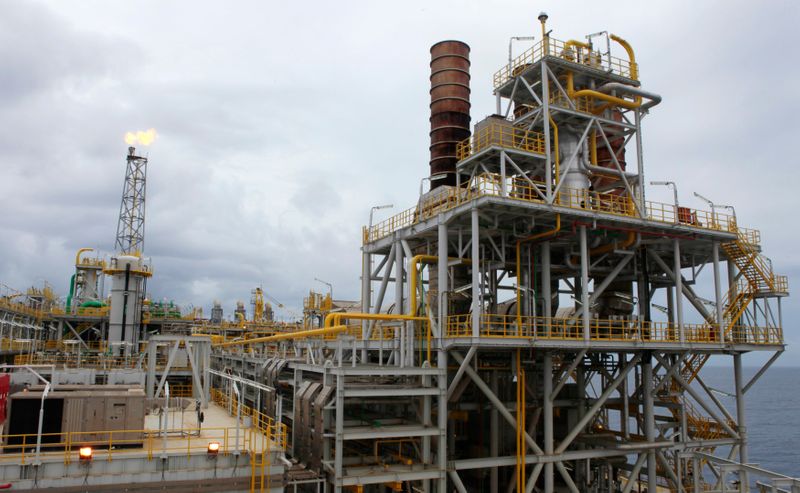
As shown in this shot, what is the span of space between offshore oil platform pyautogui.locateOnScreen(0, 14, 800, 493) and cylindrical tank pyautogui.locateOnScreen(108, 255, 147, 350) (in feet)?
44.9

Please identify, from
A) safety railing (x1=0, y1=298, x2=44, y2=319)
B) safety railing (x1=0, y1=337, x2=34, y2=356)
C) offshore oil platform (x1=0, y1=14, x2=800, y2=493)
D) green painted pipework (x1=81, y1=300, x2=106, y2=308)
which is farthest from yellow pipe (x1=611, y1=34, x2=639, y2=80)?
green painted pipework (x1=81, y1=300, x2=106, y2=308)

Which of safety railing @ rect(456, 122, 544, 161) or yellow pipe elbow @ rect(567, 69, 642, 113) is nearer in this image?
safety railing @ rect(456, 122, 544, 161)

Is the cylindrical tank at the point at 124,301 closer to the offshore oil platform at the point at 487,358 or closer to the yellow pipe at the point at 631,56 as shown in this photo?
the offshore oil platform at the point at 487,358

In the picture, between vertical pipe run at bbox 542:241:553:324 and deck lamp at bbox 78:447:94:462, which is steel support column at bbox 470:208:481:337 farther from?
deck lamp at bbox 78:447:94:462

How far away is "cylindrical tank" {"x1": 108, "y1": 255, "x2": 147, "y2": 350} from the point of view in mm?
52875

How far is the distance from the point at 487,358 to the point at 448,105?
13763mm

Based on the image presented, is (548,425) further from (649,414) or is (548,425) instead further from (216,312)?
(216,312)

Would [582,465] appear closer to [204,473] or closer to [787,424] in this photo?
[204,473]

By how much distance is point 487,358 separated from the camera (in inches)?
1204

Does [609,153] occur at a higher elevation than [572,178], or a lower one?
higher

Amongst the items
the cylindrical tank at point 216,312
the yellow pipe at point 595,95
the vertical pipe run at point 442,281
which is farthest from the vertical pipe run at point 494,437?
the cylindrical tank at point 216,312

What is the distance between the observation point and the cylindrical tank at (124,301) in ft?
173

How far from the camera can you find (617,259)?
3438cm

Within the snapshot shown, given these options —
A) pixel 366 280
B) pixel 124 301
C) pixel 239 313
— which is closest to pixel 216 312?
pixel 239 313
